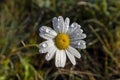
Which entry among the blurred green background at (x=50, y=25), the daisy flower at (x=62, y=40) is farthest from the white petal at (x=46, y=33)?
the blurred green background at (x=50, y=25)

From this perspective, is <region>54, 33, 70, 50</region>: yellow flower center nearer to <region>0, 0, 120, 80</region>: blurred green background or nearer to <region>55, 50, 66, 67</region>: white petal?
<region>55, 50, 66, 67</region>: white petal

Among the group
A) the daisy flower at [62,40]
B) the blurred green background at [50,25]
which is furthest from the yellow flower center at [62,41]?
the blurred green background at [50,25]

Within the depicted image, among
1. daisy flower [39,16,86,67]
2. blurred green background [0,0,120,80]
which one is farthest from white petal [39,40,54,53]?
blurred green background [0,0,120,80]

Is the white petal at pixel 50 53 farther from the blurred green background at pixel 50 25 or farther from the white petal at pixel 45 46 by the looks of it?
the blurred green background at pixel 50 25

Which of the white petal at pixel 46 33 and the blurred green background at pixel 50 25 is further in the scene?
the blurred green background at pixel 50 25

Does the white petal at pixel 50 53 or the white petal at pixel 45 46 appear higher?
the white petal at pixel 45 46

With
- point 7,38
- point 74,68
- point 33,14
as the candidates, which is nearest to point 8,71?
point 7,38

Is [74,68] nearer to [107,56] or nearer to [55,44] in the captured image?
[107,56]
